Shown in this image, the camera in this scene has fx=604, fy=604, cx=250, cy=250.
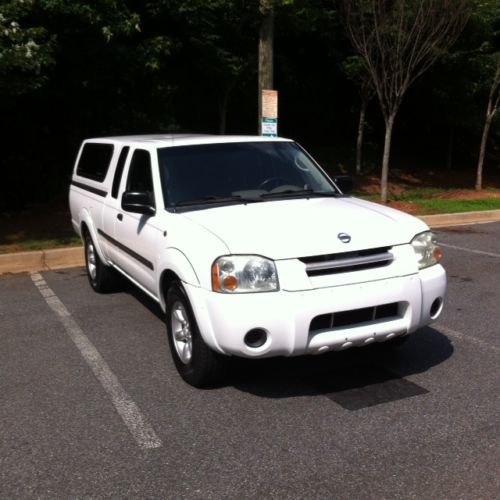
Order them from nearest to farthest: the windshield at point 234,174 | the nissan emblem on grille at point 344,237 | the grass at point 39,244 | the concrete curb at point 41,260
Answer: the nissan emblem on grille at point 344,237, the windshield at point 234,174, the concrete curb at point 41,260, the grass at point 39,244

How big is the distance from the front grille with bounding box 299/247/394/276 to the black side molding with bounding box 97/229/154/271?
57.1 inches

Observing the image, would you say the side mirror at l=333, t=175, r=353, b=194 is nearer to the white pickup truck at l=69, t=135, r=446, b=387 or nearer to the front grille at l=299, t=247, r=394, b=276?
the white pickup truck at l=69, t=135, r=446, b=387

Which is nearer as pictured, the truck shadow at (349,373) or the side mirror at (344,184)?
the truck shadow at (349,373)

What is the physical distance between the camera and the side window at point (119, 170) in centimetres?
574

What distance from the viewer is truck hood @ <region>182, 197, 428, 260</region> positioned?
3703 millimetres

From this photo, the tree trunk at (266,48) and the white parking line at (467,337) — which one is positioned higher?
the tree trunk at (266,48)

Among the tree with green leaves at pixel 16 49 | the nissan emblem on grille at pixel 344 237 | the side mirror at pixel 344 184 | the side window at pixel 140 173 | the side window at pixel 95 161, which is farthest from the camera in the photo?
the tree with green leaves at pixel 16 49

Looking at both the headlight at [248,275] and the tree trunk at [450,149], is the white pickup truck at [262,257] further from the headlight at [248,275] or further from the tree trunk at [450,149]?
the tree trunk at [450,149]

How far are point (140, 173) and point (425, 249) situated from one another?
250 centimetres

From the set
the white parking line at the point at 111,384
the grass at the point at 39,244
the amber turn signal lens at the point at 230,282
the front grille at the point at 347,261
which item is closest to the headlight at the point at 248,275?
the amber turn signal lens at the point at 230,282

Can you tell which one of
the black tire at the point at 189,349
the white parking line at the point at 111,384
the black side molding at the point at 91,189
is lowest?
the white parking line at the point at 111,384

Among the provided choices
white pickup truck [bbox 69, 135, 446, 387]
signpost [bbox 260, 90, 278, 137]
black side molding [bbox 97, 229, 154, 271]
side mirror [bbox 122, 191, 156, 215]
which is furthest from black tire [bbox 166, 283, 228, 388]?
signpost [bbox 260, 90, 278, 137]

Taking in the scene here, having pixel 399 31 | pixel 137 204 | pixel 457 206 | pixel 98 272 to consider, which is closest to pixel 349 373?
pixel 137 204

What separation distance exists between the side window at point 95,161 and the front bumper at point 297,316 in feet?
9.45
